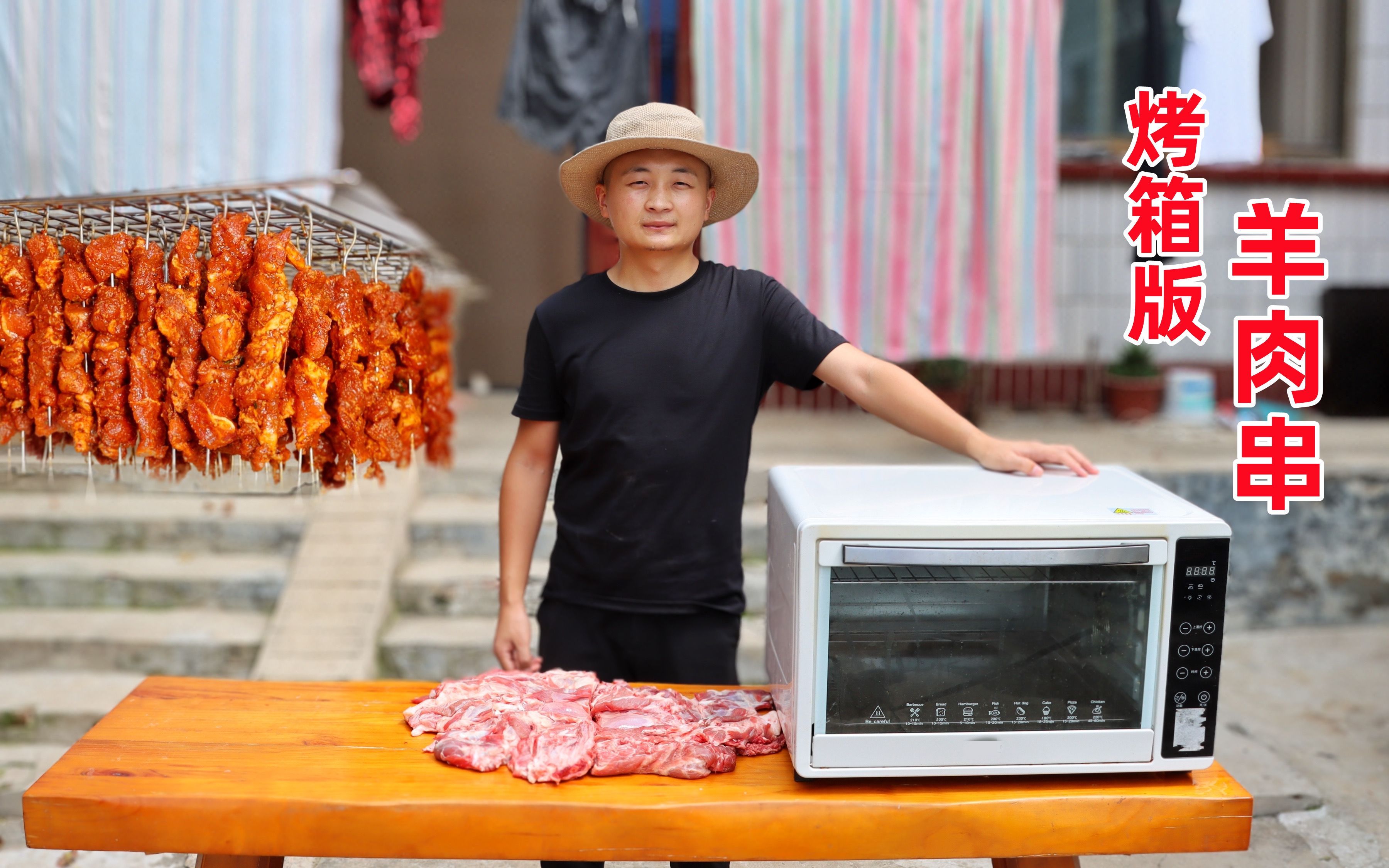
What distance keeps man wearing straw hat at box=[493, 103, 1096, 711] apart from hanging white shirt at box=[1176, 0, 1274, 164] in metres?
3.29

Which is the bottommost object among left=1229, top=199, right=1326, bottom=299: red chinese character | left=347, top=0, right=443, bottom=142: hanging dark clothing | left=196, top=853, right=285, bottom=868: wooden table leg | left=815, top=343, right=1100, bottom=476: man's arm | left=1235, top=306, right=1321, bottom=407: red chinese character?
left=196, top=853, right=285, bottom=868: wooden table leg

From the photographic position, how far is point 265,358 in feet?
7.89

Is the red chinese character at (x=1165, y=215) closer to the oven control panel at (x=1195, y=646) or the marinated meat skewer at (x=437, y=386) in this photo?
the oven control panel at (x=1195, y=646)

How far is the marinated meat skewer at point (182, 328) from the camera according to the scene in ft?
7.89

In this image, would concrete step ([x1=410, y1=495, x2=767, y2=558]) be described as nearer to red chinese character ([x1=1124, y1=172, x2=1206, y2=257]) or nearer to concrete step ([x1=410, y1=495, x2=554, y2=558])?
concrete step ([x1=410, y1=495, x2=554, y2=558])

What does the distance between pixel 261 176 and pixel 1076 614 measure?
152 inches

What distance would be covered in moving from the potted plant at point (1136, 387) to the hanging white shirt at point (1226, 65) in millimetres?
2174

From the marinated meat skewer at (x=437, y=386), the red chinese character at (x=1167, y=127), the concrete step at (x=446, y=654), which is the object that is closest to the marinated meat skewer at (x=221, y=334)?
the marinated meat skewer at (x=437, y=386)

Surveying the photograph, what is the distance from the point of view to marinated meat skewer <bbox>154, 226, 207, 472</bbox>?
2.40 metres

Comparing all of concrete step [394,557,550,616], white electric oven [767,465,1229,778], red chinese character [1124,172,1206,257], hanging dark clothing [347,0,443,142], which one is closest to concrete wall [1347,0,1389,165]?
red chinese character [1124,172,1206,257]

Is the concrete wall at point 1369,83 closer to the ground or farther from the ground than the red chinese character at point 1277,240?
farther from the ground

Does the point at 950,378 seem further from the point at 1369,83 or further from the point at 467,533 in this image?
the point at 1369,83

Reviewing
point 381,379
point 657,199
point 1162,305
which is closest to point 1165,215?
point 1162,305

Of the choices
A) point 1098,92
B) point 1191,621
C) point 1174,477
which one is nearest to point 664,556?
point 1191,621
